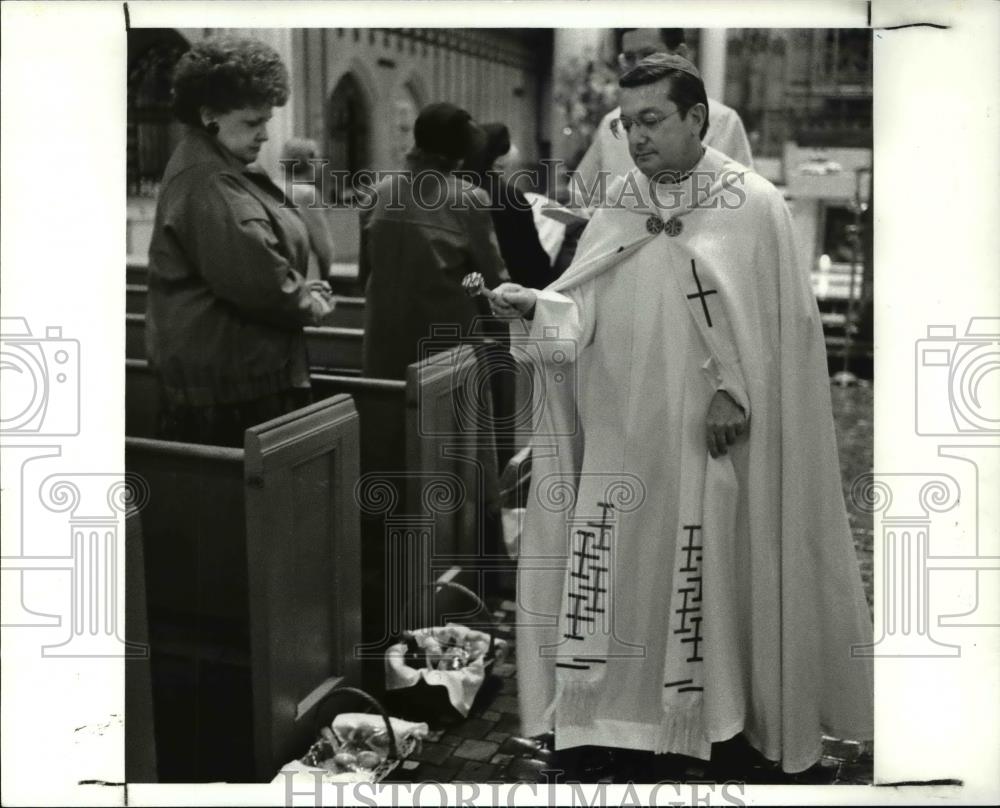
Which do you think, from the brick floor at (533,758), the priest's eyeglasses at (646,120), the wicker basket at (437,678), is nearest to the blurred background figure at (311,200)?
the priest's eyeglasses at (646,120)

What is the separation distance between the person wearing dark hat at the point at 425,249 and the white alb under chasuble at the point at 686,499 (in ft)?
0.87

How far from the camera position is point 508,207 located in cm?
411

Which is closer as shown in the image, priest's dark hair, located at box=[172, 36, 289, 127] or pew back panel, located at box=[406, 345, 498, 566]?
priest's dark hair, located at box=[172, 36, 289, 127]

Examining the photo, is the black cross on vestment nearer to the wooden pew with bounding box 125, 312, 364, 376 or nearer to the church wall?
the church wall

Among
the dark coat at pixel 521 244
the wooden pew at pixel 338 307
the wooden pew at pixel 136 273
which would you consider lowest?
the wooden pew at pixel 338 307

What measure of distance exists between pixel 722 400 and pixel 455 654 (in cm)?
104

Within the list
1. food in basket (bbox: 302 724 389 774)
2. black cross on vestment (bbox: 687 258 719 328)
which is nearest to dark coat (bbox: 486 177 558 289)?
black cross on vestment (bbox: 687 258 719 328)

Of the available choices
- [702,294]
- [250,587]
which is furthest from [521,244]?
[250,587]

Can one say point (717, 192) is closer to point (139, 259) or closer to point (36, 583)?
point (139, 259)

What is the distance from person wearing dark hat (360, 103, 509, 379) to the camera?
161 inches

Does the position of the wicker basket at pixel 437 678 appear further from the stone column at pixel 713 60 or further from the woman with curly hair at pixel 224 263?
the stone column at pixel 713 60

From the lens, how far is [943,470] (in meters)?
4.13

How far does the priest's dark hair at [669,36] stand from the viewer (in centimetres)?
400

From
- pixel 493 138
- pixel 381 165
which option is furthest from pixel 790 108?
pixel 381 165
